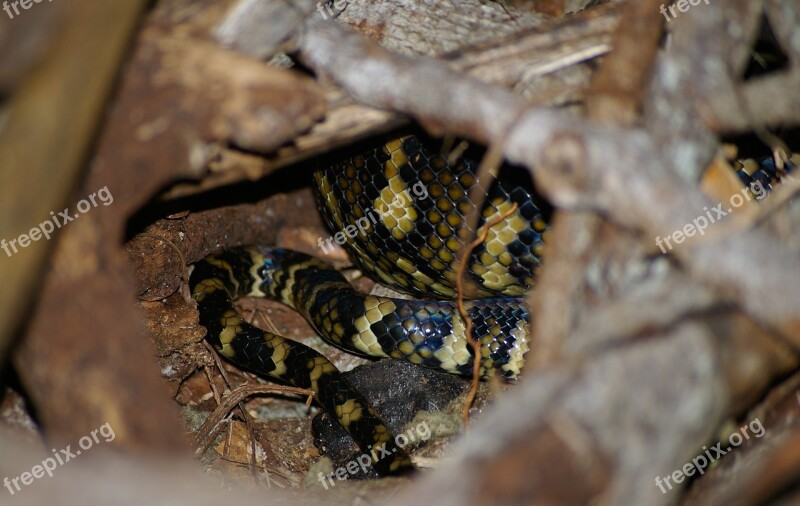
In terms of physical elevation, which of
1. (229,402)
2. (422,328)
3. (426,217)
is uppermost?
(426,217)

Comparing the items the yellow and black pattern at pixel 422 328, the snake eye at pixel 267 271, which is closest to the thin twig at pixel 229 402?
the yellow and black pattern at pixel 422 328

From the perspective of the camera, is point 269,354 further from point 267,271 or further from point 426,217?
point 426,217

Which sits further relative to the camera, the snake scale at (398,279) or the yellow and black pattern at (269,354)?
the snake scale at (398,279)

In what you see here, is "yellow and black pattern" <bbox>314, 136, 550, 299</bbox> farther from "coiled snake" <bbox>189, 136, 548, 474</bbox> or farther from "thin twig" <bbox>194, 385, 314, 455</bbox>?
"thin twig" <bbox>194, 385, 314, 455</bbox>

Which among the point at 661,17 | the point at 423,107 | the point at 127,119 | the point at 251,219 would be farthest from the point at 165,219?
the point at 661,17

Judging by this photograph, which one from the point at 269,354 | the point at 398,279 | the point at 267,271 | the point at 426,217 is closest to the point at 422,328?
the point at 398,279

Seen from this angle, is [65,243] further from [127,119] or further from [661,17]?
[661,17]

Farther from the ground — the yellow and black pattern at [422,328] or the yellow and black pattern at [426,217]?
the yellow and black pattern at [426,217]

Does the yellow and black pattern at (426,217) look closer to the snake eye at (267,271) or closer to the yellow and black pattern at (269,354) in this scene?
the snake eye at (267,271)
